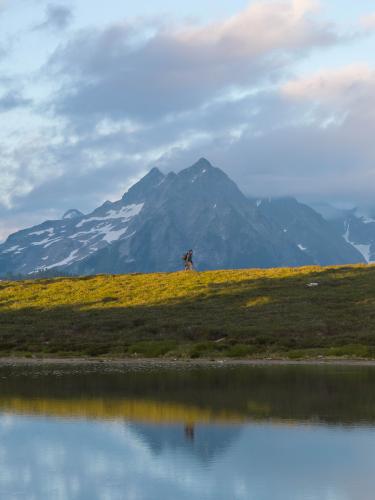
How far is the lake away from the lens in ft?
80.9

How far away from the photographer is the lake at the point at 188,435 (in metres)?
24.7

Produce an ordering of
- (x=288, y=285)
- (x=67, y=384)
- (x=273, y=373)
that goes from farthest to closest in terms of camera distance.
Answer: (x=288, y=285)
(x=273, y=373)
(x=67, y=384)

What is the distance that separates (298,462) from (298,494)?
4573 millimetres

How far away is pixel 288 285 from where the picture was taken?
100m

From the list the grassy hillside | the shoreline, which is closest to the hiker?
the grassy hillside

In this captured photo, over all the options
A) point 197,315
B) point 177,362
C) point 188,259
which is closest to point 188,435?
point 177,362

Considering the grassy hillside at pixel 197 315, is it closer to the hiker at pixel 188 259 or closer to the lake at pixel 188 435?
the hiker at pixel 188 259

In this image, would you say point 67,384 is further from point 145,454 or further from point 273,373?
point 145,454

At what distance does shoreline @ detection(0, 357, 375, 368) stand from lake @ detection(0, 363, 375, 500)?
618cm

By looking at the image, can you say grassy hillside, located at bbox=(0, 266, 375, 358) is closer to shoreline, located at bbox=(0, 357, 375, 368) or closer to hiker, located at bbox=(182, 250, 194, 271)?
shoreline, located at bbox=(0, 357, 375, 368)

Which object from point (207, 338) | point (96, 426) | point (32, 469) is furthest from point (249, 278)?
point (32, 469)

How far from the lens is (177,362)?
6281cm

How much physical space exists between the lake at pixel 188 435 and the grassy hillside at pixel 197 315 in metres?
14.9

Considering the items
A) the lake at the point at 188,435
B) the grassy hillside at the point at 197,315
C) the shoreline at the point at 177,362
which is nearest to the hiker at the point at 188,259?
the grassy hillside at the point at 197,315
